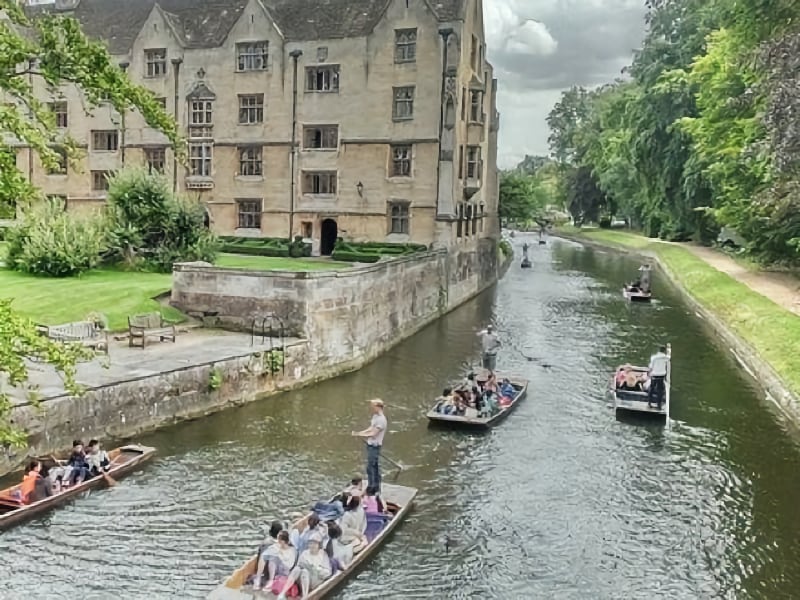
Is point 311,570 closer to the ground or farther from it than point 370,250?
closer to the ground

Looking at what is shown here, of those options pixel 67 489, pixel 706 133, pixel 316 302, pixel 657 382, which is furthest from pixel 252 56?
pixel 67 489

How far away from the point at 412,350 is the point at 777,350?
1282 centimetres

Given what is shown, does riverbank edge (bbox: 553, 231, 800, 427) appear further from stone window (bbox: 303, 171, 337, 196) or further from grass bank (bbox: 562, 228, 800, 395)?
stone window (bbox: 303, 171, 337, 196)

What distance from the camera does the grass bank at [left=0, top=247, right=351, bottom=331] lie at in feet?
83.7

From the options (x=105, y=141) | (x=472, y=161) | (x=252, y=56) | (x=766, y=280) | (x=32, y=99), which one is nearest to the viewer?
(x=32, y=99)

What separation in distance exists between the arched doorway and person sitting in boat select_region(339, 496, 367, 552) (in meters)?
30.5

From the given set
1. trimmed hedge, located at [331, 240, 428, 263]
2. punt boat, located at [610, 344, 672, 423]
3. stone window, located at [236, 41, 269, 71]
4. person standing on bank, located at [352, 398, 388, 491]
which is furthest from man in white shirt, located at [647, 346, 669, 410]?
stone window, located at [236, 41, 269, 71]

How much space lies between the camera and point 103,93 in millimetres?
8398

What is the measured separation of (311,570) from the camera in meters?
12.2

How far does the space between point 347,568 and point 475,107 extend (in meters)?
33.2

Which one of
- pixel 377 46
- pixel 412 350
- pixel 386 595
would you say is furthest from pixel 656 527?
pixel 377 46

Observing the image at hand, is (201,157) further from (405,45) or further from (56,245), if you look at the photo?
(56,245)

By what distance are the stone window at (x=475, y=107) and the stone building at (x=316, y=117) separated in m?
0.10

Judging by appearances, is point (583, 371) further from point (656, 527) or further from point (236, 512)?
point (236, 512)
